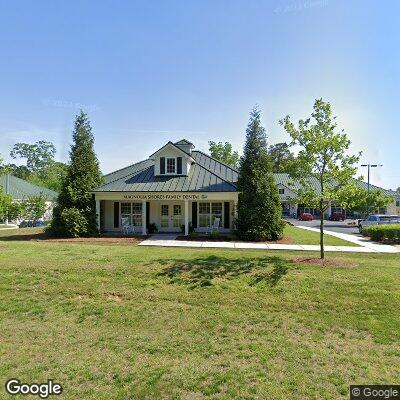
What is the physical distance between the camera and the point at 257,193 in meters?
19.6

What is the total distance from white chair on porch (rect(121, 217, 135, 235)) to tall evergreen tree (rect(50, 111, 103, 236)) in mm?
1998

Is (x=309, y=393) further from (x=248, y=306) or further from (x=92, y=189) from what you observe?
(x=92, y=189)

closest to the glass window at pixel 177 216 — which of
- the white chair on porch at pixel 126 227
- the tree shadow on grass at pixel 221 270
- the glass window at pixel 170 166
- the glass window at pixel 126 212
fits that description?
the glass window at pixel 170 166

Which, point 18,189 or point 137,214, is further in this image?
point 18,189

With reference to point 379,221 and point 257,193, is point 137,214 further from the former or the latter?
point 379,221

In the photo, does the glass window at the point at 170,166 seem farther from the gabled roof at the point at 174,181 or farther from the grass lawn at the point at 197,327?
the grass lawn at the point at 197,327

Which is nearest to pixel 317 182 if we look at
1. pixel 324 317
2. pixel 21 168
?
pixel 324 317

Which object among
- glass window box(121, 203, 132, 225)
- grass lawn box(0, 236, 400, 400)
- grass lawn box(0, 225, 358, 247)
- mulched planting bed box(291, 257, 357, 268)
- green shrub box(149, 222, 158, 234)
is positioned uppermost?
glass window box(121, 203, 132, 225)

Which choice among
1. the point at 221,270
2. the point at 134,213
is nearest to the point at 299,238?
Result: the point at 134,213

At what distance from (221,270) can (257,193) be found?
1039cm

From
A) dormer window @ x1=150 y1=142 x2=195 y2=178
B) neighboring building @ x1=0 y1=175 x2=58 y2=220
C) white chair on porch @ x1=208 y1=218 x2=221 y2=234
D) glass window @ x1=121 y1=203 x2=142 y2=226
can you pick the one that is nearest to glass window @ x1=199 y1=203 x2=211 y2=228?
white chair on porch @ x1=208 y1=218 x2=221 y2=234

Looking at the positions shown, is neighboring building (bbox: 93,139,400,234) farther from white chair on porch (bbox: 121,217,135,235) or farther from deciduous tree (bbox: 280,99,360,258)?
deciduous tree (bbox: 280,99,360,258)

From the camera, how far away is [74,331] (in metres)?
6.68

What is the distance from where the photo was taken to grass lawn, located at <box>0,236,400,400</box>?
16.5ft
